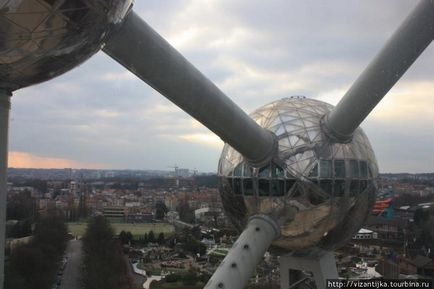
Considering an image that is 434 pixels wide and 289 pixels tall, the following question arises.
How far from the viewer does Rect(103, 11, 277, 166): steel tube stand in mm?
5945

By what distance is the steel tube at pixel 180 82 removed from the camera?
5945 millimetres

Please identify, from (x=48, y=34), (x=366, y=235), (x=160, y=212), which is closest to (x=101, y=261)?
(x=48, y=34)

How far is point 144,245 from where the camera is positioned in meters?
53.5

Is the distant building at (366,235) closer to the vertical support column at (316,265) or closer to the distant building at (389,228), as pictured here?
the distant building at (389,228)

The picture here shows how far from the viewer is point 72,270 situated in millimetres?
37000

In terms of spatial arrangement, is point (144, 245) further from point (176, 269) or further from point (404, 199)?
point (404, 199)

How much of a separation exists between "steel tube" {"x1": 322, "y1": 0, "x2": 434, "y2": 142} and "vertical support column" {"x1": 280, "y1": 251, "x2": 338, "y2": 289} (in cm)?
347

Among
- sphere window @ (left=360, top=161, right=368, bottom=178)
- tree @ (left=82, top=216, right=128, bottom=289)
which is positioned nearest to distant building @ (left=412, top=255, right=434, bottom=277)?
tree @ (left=82, top=216, right=128, bottom=289)

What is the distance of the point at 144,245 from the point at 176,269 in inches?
606

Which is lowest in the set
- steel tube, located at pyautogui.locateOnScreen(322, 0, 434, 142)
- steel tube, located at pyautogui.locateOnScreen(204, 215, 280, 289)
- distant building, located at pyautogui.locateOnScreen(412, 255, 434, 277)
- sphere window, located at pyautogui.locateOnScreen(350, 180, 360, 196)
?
distant building, located at pyautogui.locateOnScreen(412, 255, 434, 277)

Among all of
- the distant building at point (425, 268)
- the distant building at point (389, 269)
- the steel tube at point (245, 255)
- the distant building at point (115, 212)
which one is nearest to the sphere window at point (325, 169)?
the steel tube at point (245, 255)

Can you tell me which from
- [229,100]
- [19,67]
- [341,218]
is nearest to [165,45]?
[229,100]

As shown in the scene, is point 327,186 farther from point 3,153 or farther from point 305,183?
point 3,153

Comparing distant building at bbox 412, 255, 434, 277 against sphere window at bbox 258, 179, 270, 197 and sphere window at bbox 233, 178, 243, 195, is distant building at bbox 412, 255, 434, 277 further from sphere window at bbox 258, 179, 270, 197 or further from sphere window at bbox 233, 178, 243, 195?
sphere window at bbox 258, 179, 270, 197
